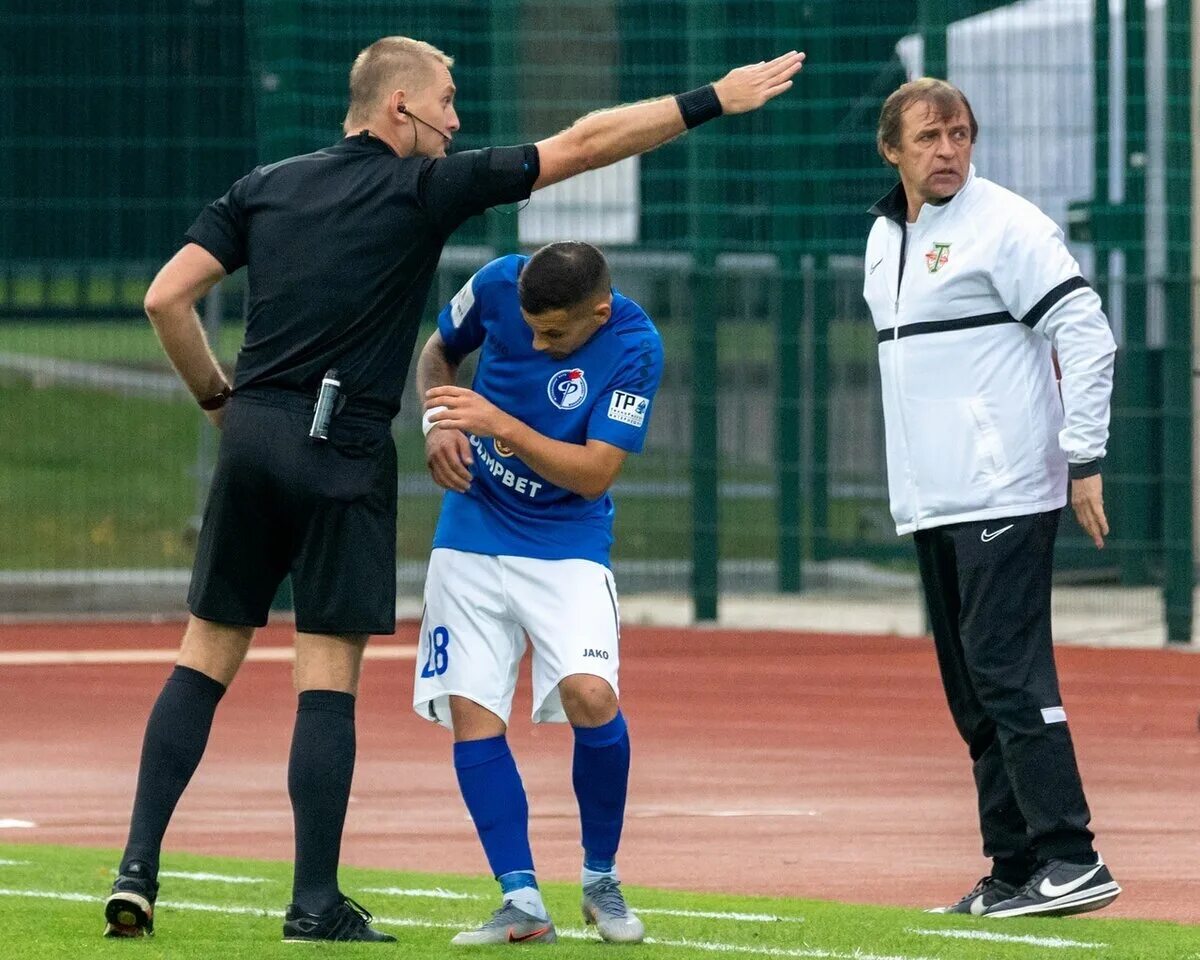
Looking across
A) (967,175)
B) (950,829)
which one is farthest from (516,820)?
(950,829)

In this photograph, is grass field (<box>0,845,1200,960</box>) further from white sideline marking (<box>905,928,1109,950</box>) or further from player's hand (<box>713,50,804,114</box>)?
player's hand (<box>713,50,804,114</box>)

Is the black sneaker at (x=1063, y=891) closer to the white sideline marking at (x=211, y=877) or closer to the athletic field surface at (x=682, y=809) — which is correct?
the athletic field surface at (x=682, y=809)

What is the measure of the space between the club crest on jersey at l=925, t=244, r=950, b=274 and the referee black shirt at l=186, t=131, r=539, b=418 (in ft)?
4.03

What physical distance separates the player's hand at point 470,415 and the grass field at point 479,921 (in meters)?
1.17

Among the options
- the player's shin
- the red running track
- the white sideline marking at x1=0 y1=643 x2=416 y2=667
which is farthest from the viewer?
the white sideline marking at x1=0 y1=643 x2=416 y2=667

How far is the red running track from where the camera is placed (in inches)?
286

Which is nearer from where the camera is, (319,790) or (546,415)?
(319,790)

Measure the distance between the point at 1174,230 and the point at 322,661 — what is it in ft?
33.6

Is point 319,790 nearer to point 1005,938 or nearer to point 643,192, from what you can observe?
point 1005,938

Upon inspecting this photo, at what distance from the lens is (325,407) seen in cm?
530

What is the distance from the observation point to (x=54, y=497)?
16.1 metres

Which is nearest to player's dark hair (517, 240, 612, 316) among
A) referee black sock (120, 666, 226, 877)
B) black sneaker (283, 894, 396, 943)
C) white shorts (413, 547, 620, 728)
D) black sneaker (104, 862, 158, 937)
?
white shorts (413, 547, 620, 728)

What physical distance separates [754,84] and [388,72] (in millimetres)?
855

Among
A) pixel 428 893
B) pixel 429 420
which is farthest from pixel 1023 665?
pixel 428 893
